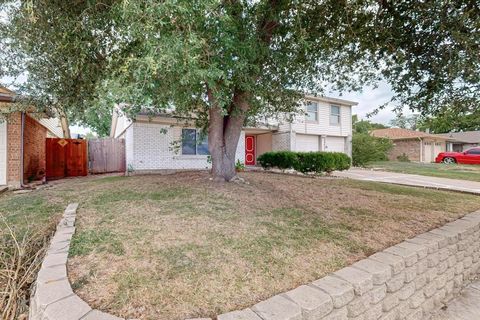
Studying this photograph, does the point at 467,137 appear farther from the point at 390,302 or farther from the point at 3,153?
the point at 3,153

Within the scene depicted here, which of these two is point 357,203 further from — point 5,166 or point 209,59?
point 5,166

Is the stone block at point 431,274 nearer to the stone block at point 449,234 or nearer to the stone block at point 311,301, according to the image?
the stone block at point 449,234

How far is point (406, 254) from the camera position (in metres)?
2.79

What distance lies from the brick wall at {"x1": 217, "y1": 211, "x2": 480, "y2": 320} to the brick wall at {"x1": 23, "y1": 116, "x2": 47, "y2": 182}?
33.4ft

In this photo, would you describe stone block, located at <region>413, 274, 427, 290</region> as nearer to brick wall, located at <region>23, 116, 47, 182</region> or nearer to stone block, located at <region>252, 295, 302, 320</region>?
stone block, located at <region>252, 295, 302, 320</region>

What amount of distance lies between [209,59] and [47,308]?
2736 mm

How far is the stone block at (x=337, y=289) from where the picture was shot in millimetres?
2027

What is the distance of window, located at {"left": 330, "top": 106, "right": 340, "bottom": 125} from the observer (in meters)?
17.2

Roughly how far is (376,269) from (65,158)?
1328cm

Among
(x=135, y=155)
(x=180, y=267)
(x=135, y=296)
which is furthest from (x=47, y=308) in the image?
(x=135, y=155)

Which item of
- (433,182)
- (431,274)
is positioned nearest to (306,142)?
(433,182)

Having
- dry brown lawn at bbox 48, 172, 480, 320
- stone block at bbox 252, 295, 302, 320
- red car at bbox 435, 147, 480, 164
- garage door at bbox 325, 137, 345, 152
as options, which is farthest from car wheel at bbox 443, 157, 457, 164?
stone block at bbox 252, 295, 302, 320

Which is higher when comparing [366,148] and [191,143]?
[191,143]

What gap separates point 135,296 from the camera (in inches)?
76.7
